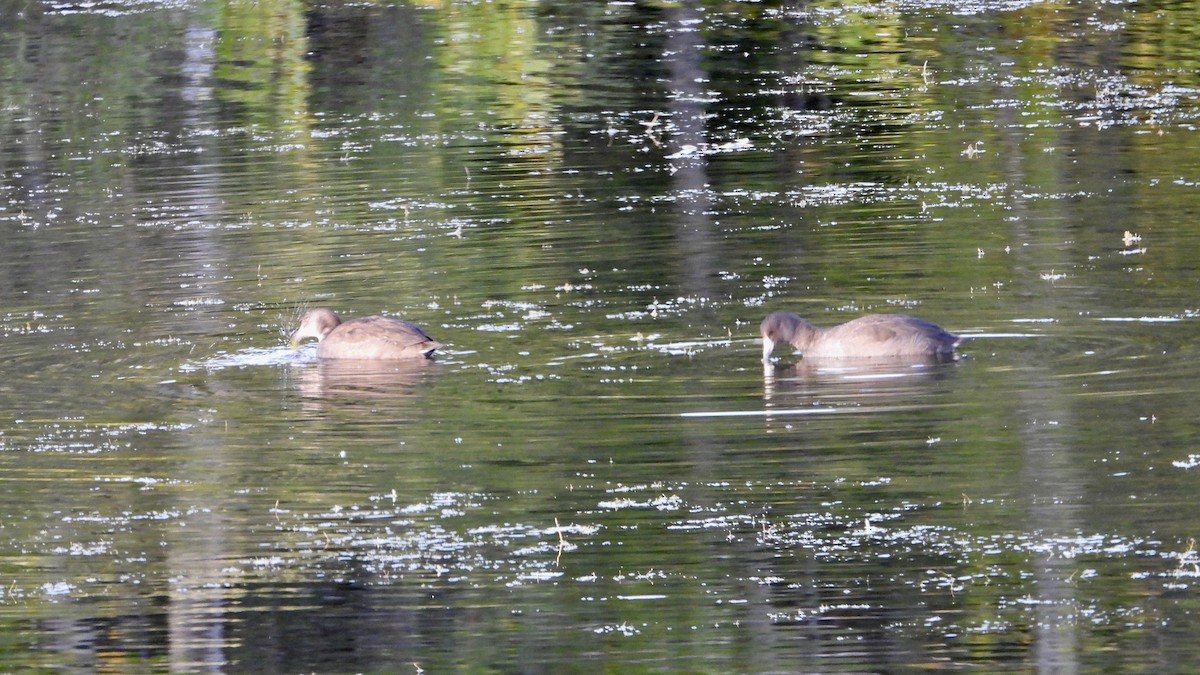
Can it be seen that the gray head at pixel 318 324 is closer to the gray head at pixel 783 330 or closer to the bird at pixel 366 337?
the bird at pixel 366 337

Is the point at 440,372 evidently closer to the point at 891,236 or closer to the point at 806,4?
the point at 891,236

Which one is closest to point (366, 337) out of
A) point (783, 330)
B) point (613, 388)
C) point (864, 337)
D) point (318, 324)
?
point (318, 324)

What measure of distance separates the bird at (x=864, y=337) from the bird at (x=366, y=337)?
80.7 inches

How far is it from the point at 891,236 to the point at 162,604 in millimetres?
Result: 8304

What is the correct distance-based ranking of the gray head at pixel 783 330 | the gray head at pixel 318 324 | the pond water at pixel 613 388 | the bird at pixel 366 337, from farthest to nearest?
the gray head at pixel 318 324
the bird at pixel 366 337
the gray head at pixel 783 330
the pond water at pixel 613 388

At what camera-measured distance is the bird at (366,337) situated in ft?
42.8

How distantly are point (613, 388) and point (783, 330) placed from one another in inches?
48.9

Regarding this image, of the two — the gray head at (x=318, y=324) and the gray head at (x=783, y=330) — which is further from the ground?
the gray head at (x=783, y=330)

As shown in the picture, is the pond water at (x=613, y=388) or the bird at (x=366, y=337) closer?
the pond water at (x=613, y=388)

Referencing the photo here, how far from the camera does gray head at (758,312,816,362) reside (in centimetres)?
1270

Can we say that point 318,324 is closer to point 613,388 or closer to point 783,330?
point 613,388

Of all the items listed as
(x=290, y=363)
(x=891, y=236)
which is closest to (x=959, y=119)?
(x=891, y=236)

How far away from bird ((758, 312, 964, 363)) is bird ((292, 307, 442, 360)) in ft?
6.73

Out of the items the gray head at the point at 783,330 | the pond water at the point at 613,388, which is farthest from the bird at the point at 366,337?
the gray head at the point at 783,330
